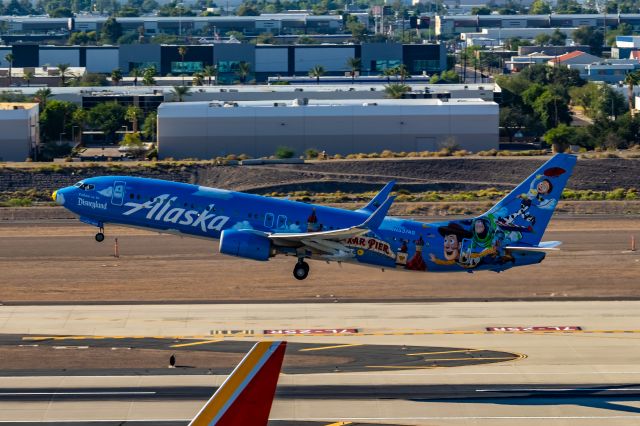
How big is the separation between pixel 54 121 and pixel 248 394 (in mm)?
144134

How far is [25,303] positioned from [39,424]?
24.3 m

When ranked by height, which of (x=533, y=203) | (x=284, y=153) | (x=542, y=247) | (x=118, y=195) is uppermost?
(x=118, y=195)

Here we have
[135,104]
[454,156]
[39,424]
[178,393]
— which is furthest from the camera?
[135,104]

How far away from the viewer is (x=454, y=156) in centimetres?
13862

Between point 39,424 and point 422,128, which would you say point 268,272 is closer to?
point 39,424

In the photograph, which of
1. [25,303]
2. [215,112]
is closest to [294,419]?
[25,303]

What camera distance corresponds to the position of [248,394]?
26141 mm

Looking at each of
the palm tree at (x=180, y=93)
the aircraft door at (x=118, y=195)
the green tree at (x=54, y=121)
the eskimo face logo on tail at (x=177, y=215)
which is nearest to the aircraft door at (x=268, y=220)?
the eskimo face logo on tail at (x=177, y=215)

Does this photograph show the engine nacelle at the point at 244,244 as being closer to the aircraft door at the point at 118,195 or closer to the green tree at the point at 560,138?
the aircraft door at the point at 118,195

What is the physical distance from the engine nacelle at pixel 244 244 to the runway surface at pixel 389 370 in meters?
3.99

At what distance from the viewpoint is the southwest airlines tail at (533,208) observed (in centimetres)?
6581

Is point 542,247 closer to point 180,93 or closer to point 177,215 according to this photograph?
point 177,215

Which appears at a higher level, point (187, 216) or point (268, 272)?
point (187, 216)

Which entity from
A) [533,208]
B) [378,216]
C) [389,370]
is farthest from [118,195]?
[533,208]
